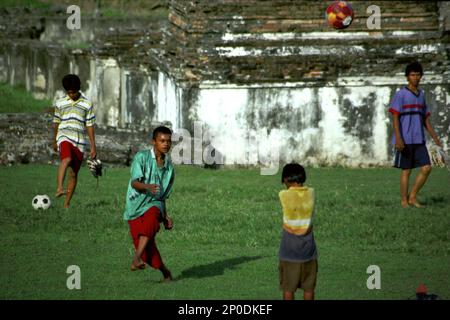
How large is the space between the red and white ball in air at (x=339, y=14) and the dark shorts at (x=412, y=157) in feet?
12.9

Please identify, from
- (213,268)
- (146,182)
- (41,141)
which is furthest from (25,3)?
(146,182)

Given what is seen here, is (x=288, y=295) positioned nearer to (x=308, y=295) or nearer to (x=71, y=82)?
(x=308, y=295)

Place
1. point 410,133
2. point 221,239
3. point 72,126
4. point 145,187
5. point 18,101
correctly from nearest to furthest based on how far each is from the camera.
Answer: point 145,187, point 221,239, point 72,126, point 410,133, point 18,101

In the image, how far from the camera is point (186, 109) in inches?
781

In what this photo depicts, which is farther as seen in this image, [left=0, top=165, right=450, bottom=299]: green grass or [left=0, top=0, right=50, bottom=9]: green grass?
[left=0, top=0, right=50, bottom=9]: green grass

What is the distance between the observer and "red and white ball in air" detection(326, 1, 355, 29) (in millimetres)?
19375

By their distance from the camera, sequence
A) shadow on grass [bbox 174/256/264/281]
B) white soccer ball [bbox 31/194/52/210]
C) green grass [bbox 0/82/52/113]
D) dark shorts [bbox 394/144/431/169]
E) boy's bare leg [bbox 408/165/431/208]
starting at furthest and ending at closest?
1. green grass [bbox 0/82/52/113]
2. dark shorts [bbox 394/144/431/169]
3. boy's bare leg [bbox 408/165/431/208]
4. white soccer ball [bbox 31/194/52/210]
5. shadow on grass [bbox 174/256/264/281]

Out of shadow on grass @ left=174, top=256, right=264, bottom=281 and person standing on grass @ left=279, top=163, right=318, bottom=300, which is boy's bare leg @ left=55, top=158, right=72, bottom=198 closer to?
shadow on grass @ left=174, top=256, right=264, bottom=281

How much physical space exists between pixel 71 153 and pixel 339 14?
5.69m

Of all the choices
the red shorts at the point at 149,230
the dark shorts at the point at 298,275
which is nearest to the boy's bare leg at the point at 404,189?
the red shorts at the point at 149,230

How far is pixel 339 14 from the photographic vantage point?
1933 cm

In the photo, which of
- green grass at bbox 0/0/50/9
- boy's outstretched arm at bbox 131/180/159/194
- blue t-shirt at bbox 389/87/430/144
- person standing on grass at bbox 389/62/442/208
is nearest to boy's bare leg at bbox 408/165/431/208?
person standing on grass at bbox 389/62/442/208

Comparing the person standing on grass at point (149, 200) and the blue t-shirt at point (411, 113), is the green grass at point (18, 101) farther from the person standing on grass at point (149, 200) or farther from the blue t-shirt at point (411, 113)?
the person standing on grass at point (149, 200)

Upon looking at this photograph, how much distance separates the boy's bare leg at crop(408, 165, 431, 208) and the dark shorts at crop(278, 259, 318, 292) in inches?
236
